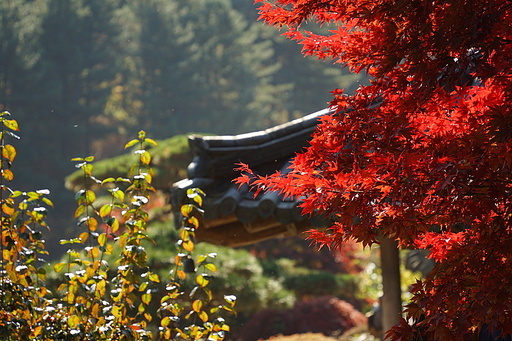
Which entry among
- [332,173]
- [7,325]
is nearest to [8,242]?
[7,325]

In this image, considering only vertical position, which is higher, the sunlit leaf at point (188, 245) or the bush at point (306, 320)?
the bush at point (306, 320)

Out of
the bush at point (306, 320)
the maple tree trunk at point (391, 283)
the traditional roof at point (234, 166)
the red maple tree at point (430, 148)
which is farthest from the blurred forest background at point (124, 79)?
the red maple tree at point (430, 148)

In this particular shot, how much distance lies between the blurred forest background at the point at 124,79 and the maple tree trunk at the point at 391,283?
16.1m

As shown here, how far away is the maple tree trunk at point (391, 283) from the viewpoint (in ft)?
15.5

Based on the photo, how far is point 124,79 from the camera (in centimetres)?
2238

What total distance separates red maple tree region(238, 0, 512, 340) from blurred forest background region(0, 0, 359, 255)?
18227 millimetres

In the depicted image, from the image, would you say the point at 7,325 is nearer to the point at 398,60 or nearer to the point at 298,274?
the point at 398,60

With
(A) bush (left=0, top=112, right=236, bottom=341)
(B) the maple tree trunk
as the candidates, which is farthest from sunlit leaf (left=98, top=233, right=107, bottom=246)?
(B) the maple tree trunk

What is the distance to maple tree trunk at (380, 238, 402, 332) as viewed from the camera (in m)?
4.71

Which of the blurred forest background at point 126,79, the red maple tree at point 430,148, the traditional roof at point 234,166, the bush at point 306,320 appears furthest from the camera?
the blurred forest background at point 126,79

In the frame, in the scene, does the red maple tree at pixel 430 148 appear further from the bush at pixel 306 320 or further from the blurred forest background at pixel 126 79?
the blurred forest background at pixel 126 79

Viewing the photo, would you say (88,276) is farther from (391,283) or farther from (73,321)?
(391,283)

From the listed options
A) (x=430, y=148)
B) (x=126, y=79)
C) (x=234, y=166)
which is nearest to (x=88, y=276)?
(x=234, y=166)

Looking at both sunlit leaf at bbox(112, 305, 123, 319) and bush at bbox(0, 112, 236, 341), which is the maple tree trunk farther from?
sunlit leaf at bbox(112, 305, 123, 319)
